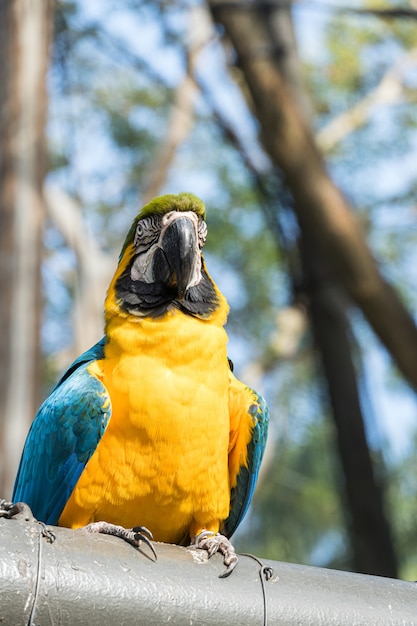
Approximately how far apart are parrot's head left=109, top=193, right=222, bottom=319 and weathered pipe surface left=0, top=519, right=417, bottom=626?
3.99 feet

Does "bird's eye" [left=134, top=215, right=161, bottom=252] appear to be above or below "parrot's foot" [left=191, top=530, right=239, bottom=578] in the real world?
above

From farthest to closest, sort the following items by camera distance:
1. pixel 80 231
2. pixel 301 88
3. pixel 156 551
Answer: pixel 80 231
pixel 301 88
pixel 156 551

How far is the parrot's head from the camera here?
3.06 m

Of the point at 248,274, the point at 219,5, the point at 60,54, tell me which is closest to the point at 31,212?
the point at 219,5

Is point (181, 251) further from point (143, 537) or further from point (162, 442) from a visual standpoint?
point (143, 537)

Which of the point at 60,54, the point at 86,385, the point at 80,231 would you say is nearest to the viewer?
the point at 86,385

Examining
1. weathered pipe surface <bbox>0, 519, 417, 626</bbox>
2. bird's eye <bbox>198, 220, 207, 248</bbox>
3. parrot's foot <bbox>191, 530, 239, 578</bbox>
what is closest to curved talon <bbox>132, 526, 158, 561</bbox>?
weathered pipe surface <bbox>0, 519, 417, 626</bbox>

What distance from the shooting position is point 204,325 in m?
3.14

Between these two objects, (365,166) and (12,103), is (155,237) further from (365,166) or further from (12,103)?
(365,166)

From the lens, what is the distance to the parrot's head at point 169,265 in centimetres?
306

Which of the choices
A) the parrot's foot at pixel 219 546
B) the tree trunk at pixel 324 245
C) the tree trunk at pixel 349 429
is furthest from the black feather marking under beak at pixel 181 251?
the tree trunk at pixel 349 429

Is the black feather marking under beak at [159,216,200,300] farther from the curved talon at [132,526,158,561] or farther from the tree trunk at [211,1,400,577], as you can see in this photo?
the tree trunk at [211,1,400,577]

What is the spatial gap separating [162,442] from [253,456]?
45cm

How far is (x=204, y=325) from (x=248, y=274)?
36.1 ft
